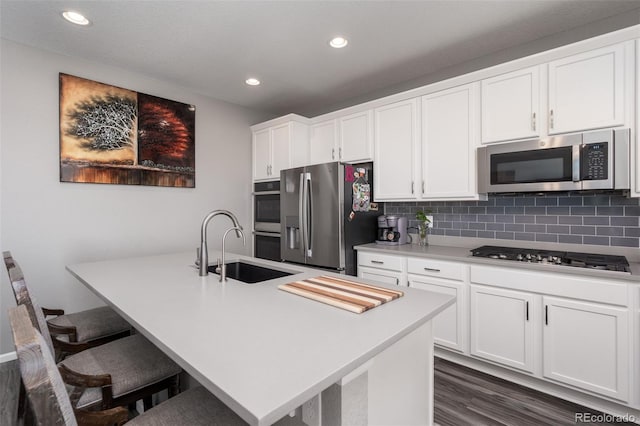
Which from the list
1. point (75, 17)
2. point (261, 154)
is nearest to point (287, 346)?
point (75, 17)

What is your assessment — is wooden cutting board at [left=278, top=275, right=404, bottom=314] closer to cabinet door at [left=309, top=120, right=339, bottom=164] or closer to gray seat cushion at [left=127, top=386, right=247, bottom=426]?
gray seat cushion at [left=127, top=386, right=247, bottom=426]

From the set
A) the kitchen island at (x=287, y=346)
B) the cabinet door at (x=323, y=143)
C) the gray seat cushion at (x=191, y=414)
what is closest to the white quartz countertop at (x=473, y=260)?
the kitchen island at (x=287, y=346)

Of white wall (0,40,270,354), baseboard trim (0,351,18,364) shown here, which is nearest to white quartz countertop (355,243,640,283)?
white wall (0,40,270,354)

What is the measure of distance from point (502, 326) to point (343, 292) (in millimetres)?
1531

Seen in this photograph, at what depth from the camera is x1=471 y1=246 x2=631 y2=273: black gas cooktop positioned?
190 centimetres

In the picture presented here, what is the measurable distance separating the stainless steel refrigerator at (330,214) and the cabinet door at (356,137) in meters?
0.16

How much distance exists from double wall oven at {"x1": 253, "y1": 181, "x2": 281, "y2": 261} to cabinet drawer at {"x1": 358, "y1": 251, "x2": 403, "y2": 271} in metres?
1.18

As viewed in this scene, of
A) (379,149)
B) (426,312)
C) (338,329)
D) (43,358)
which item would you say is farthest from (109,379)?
(379,149)

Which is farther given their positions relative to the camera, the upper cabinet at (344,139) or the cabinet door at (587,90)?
the upper cabinet at (344,139)

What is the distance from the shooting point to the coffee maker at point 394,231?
10.3 ft

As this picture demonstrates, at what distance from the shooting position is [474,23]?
2314 mm

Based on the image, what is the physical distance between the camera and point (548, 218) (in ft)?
8.14

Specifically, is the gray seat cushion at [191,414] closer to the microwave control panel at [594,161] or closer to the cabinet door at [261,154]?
the microwave control panel at [594,161]

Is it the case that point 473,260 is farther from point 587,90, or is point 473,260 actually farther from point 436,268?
point 587,90
